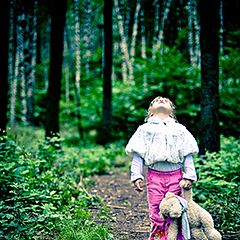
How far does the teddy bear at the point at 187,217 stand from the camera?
14.1ft

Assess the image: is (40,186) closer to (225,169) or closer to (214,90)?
(225,169)

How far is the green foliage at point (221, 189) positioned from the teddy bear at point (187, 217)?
1.06 metres

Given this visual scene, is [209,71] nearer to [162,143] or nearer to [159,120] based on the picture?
[159,120]

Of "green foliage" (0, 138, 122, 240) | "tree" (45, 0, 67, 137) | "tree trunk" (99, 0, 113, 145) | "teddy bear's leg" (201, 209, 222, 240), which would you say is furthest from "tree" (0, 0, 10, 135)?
"teddy bear's leg" (201, 209, 222, 240)

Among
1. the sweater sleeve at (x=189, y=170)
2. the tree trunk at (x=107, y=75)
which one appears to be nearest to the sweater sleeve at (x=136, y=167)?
the sweater sleeve at (x=189, y=170)

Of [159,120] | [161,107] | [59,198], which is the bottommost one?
[59,198]

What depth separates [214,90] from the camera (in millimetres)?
7934

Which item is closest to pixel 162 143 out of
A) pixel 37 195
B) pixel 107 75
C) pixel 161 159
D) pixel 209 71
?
pixel 161 159

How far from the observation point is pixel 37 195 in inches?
220

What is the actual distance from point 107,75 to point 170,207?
1000 cm

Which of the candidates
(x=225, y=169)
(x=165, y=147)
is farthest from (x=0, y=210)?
(x=225, y=169)

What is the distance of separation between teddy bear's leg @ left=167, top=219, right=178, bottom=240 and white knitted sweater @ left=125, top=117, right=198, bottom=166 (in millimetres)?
626

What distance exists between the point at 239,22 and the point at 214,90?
1203cm

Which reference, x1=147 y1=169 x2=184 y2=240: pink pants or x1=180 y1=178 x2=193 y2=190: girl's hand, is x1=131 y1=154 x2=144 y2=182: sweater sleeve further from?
x1=180 y1=178 x2=193 y2=190: girl's hand
